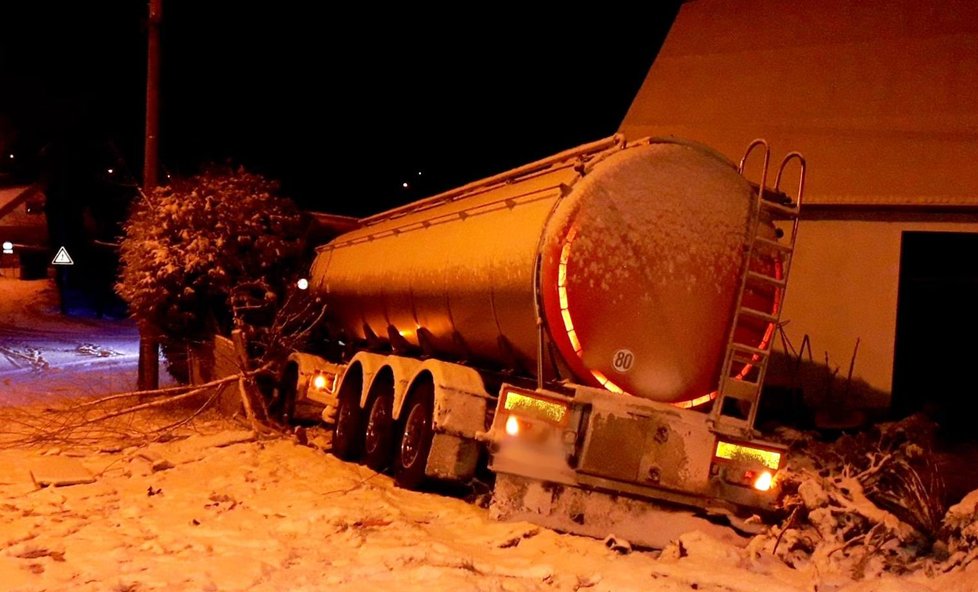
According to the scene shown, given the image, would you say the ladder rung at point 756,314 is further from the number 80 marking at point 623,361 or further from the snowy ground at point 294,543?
the snowy ground at point 294,543

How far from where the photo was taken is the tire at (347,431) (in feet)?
34.0

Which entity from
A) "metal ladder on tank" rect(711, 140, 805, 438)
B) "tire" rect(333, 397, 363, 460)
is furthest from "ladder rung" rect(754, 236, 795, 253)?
"tire" rect(333, 397, 363, 460)

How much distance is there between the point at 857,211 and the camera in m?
12.4

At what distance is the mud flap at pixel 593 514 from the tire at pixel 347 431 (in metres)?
3.56

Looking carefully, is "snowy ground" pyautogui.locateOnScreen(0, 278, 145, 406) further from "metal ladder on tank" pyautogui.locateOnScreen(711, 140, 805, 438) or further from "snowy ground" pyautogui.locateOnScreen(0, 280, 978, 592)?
"metal ladder on tank" pyautogui.locateOnScreen(711, 140, 805, 438)

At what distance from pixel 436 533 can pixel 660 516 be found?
1.72 m

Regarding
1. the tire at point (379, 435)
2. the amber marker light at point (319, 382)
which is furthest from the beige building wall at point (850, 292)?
the amber marker light at point (319, 382)

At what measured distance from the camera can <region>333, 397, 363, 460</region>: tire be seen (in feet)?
34.0

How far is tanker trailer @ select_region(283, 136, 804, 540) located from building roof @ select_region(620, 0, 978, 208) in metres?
5.16

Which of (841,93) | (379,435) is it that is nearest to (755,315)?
(379,435)

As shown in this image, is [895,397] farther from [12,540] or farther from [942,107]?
[12,540]

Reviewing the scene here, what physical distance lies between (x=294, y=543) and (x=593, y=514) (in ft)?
7.33

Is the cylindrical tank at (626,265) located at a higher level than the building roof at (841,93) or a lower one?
lower

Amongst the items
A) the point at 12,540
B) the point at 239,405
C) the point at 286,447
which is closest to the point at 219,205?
the point at 239,405
